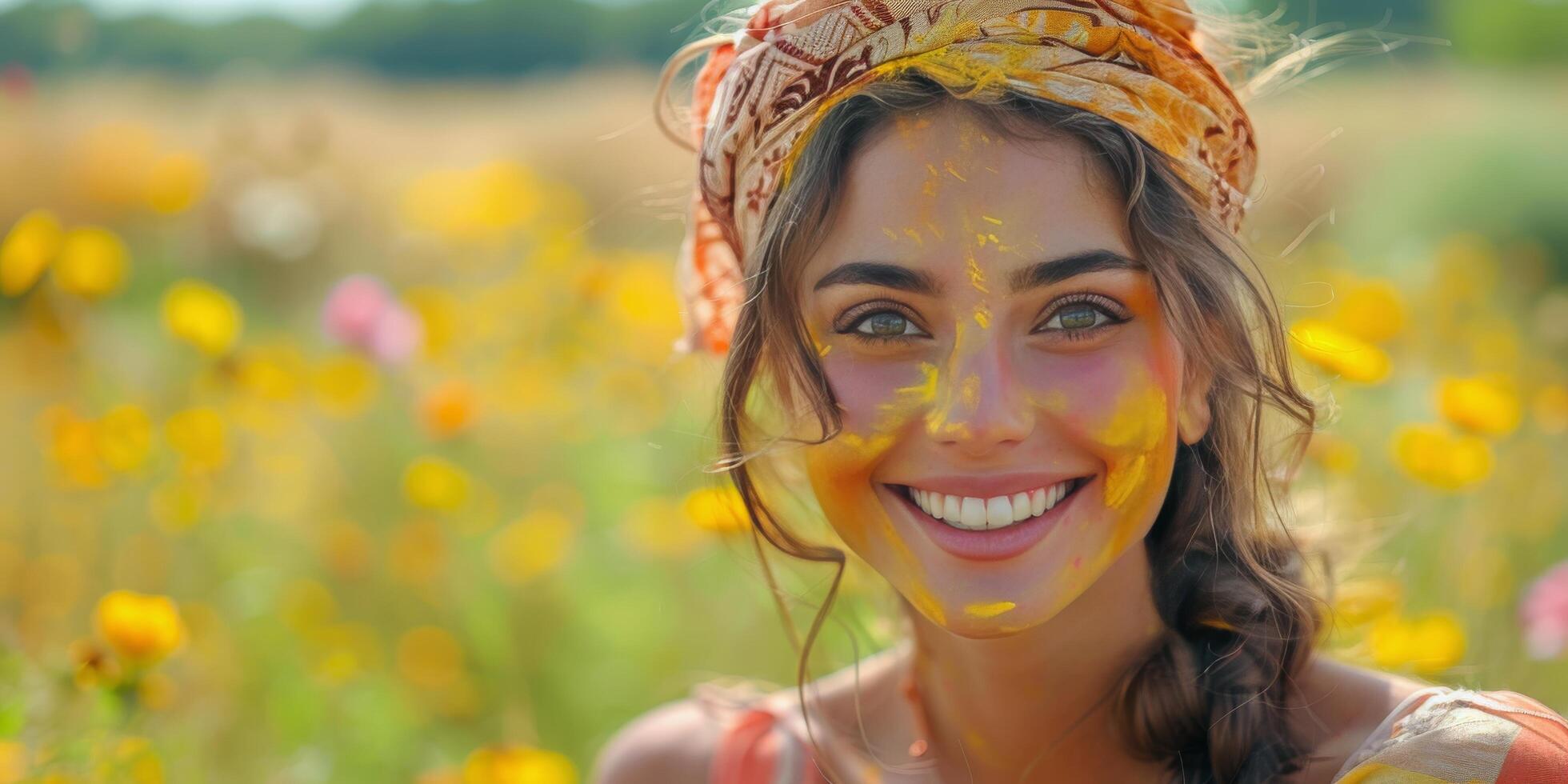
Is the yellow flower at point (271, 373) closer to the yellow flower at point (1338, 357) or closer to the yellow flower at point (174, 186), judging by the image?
the yellow flower at point (174, 186)

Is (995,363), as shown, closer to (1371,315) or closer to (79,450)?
(1371,315)

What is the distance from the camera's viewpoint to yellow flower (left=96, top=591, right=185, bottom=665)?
1627 millimetres

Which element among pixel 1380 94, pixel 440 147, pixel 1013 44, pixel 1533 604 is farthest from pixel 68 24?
pixel 1380 94

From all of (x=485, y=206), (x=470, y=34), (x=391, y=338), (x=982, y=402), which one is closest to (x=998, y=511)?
(x=982, y=402)

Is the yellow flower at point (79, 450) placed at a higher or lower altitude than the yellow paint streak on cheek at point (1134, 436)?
lower

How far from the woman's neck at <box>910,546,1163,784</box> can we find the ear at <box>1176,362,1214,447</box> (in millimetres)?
162

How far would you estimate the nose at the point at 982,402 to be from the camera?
1309 mm

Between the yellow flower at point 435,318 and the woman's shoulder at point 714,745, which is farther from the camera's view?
the yellow flower at point 435,318

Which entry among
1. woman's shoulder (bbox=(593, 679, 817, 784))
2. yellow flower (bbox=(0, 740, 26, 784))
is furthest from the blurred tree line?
yellow flower (bbox=(0, 740, 26, 784))

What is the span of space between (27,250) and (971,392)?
1.92m

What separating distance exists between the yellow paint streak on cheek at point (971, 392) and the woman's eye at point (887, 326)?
95 mm

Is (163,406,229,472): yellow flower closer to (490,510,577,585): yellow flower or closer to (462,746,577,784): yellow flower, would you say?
(490,510,577,585): yellow flower

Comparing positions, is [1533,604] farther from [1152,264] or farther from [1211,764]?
[1152,264]

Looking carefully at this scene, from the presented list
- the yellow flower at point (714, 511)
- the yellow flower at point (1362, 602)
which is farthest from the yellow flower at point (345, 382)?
the yellow flower at point (1362, 602)
